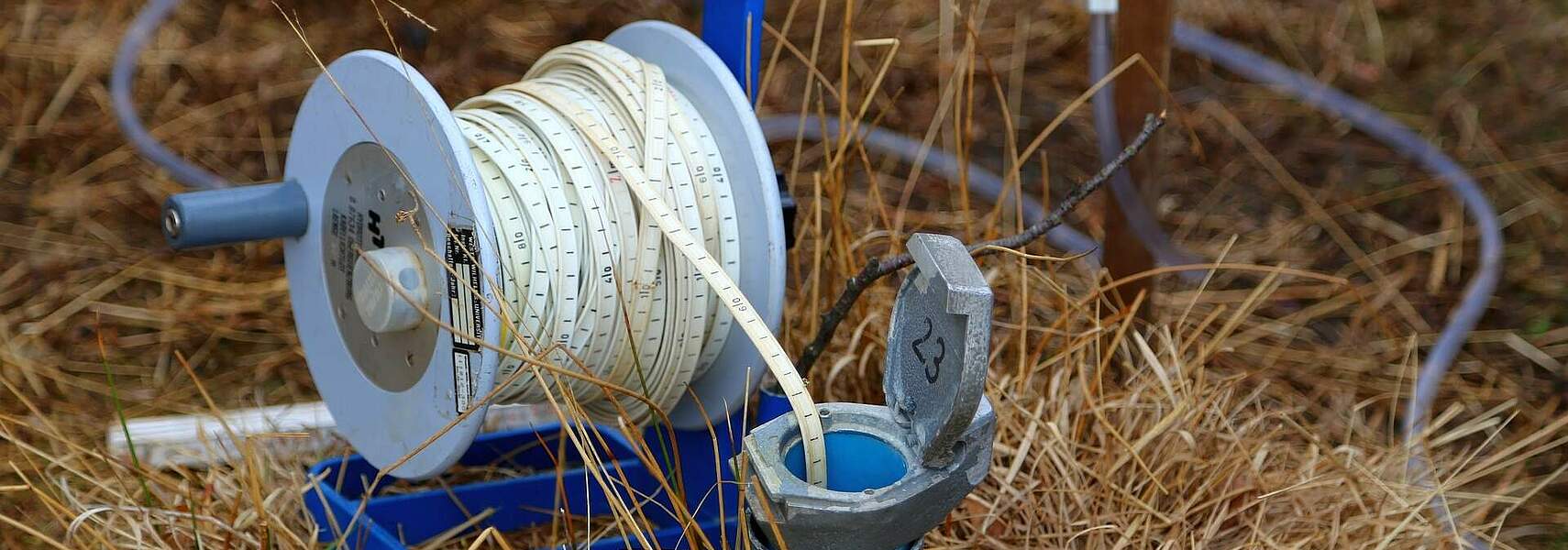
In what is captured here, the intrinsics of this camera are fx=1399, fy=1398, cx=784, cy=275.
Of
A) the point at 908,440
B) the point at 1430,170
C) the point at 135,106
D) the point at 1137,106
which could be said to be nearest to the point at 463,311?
the point at 908,440

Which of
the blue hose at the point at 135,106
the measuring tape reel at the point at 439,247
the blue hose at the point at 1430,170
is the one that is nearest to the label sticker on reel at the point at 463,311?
the measuring tape reel at the point at 439,247

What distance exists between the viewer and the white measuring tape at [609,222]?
4.99 ft

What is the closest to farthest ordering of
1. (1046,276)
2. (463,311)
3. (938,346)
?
(938,346)
(463,311)
(1046,276)

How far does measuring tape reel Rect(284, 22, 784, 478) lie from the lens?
1438mm

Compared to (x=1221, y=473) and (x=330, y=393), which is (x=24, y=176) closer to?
(x=330, y=393)

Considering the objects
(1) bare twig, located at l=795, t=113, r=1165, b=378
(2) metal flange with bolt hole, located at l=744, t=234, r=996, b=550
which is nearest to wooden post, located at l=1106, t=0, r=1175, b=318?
(1) bare twig, located at l=795, t=113, r=1165, b=378

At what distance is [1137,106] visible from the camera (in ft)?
7.04

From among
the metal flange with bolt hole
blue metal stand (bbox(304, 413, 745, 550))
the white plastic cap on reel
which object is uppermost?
the white plastic cap on reel

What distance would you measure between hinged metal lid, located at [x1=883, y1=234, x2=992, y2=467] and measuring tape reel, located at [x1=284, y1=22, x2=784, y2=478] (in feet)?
0.34

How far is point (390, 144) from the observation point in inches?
59.8

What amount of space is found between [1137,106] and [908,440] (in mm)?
1057

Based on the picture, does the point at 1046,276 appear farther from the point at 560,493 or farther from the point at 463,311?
the point at 463,311

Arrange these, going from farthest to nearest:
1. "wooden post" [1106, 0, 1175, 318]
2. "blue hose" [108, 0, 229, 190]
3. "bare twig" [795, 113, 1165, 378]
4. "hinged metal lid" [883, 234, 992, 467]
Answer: "blue hose" [108, 0, 229, 190]
"wooden post" [1106, 0, 1175, 318]
"bare twig" [795, 113, 1165, 378]
"hinged metal lid" [883, 234, 992, 467]

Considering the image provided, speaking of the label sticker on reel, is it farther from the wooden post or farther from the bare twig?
the wooden post
